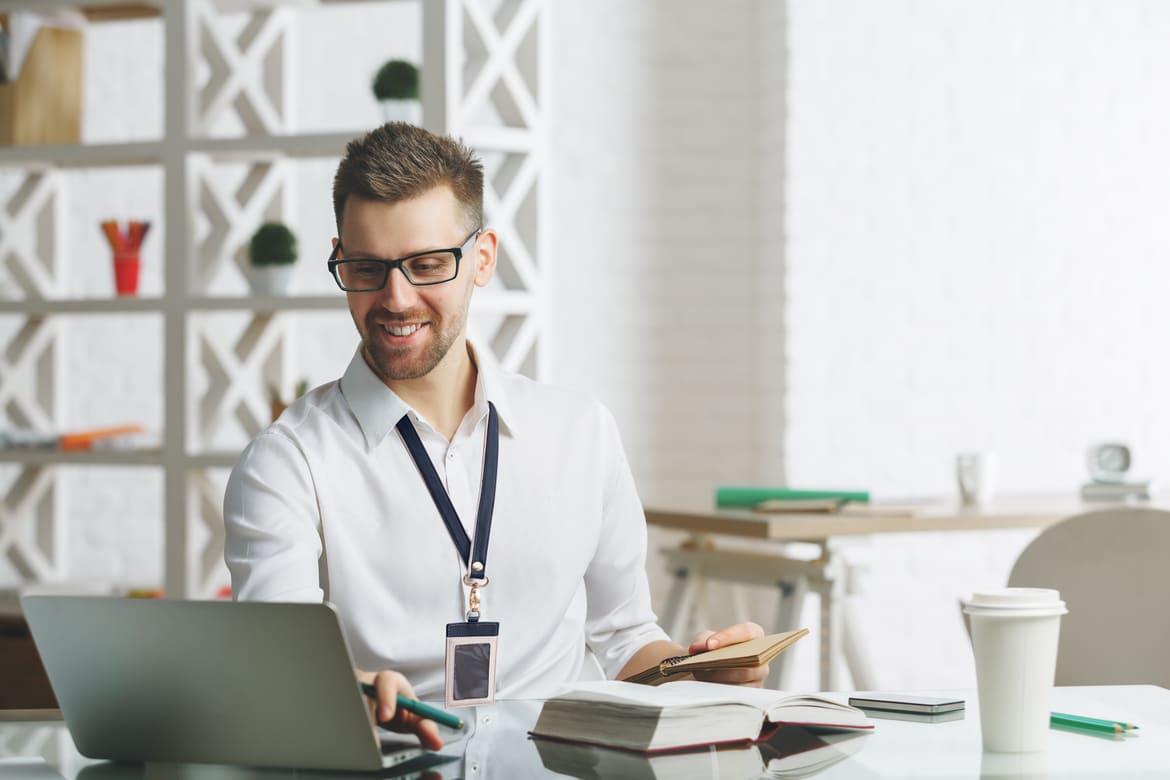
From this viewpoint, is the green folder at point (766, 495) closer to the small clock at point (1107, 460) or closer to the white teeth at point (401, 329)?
the small clock at point (1107, 460)

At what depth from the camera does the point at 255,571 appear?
4.78ft

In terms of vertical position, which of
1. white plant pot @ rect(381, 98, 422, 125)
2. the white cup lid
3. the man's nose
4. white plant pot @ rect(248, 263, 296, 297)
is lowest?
the white cup lid

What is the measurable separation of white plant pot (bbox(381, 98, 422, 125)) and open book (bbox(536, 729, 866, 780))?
2.39 metres

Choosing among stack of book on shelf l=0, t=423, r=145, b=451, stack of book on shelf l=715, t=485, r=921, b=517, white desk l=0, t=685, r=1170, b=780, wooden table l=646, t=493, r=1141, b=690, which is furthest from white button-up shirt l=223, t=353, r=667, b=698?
stack of book on shelf l=0, t=423, r=145, b=451

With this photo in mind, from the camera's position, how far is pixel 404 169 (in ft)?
5.19

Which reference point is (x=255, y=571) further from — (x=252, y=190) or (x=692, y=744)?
(x=252, y=190)

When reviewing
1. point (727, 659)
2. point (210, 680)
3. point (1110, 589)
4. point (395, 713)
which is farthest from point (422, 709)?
point (1110, 589)

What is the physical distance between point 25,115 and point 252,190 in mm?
654

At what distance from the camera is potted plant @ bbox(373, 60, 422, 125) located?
325 centimetres

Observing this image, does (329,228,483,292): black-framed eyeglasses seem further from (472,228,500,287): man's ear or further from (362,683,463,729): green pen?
(362,683,463,729): green pen

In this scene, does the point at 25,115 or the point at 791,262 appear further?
the point at 791,262

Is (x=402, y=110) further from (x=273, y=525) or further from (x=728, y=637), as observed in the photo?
(x=728, y=637)

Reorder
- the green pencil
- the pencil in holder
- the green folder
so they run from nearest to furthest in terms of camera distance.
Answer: the green pencil
the green folder
the pencil in holder

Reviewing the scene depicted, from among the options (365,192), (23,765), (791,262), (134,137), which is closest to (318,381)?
(134,137)
